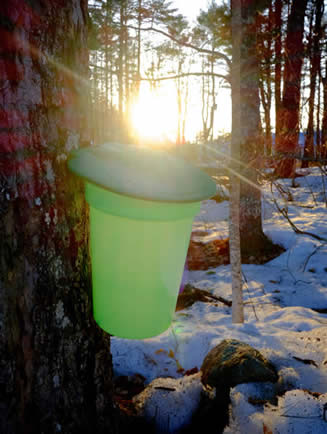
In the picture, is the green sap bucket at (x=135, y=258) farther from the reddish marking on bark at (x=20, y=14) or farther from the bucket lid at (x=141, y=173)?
the reddish marking on bark at (x=20, y=14)

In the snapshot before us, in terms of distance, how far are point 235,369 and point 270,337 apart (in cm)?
73

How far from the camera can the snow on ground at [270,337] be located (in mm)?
1357

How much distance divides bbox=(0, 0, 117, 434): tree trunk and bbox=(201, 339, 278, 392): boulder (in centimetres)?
78

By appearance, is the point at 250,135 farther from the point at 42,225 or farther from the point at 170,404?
the point at 42,225

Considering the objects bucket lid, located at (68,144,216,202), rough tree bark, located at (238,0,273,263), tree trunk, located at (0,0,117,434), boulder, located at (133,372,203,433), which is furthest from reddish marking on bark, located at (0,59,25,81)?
rough tree bark, located at (238,0,273,263)

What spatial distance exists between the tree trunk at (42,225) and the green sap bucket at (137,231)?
10 centimetres

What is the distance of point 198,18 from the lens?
1800 centimetres

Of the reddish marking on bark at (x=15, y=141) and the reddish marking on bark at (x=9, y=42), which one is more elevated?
the reddish marking on bark at (x=9, y=42)

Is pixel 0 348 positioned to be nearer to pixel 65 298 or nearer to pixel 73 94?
pixel 65 298

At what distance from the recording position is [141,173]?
0.88 meters

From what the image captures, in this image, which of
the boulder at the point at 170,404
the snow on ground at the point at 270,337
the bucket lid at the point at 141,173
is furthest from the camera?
the boulder at the point at 170,404

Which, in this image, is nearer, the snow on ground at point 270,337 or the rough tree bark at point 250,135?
the snow on ground at point 270,337

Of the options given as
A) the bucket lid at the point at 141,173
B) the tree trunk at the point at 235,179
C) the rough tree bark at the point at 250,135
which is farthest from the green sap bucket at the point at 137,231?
the rough tree bark at the point at 250,135

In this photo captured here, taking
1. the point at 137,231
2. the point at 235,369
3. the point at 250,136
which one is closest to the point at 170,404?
the point at 235,369
